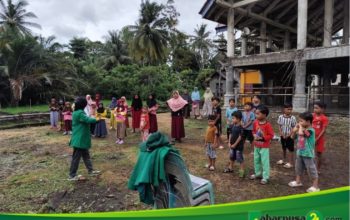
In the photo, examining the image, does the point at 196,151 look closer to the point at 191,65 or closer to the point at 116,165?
the point at 116,165

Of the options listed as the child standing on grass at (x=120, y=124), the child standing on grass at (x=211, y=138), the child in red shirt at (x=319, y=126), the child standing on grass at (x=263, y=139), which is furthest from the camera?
the child standing on grass at (x=120, y=124)

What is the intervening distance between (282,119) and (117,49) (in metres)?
32.8

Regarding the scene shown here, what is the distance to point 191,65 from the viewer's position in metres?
37.1

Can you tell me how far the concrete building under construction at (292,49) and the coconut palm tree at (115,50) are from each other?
1969 cm

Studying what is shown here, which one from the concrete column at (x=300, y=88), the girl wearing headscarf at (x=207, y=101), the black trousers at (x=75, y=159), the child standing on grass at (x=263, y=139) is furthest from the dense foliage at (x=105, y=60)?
the child standing on grass at (x=263, y=139)

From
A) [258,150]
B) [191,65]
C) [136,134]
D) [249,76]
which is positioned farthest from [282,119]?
[191,65]

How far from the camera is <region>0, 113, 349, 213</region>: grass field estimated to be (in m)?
4.17

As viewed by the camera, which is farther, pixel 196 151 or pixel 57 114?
pixel 57 114

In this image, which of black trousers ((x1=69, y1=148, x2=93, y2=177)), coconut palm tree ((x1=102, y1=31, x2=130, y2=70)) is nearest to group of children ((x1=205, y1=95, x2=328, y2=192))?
black trousers ((x1=69, y1=148, x2=93, y2=177))

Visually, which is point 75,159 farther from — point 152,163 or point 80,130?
point 152,163

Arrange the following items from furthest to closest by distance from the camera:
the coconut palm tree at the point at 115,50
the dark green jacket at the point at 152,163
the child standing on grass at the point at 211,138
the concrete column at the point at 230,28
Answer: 1. the coconut palm tree at the point at 115,50
2. the concrete column at the point at 230,28
3. the child standing on grass at the point at 211,138
4. the dark green jacket at the point at 152,163

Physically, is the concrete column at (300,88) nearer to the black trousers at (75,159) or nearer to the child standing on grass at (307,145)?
the child standing on grass at (307,145)

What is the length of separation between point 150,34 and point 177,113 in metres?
22.4

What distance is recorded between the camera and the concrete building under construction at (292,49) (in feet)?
42.3
